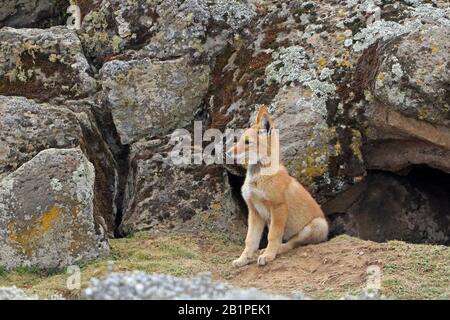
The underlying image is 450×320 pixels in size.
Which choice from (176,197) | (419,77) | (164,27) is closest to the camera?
(419,77)

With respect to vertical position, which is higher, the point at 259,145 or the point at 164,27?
the point at 164,27

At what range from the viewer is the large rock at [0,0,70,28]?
56.9 ft

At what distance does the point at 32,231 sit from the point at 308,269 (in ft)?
12.6

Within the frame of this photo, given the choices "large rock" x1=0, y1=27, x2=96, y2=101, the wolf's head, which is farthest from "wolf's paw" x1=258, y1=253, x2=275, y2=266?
"large rock" x1=0, y1=27, x2=96, y2=101

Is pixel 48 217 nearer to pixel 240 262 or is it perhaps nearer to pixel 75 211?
pixel 75 211

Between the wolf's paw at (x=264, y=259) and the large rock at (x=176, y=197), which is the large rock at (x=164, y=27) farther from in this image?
the wolf's paw at (x=264, y=259)

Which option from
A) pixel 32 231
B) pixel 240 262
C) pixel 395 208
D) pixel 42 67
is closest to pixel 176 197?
pixel 240 262

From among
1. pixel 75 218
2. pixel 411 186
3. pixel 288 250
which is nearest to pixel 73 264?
pixel 75 218

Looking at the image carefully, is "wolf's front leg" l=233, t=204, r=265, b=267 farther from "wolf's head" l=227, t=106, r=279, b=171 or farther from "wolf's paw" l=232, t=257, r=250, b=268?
"wolf's head" l=227, t=106, r=279, b=171

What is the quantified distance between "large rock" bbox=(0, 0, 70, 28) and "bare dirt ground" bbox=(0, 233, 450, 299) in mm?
6242

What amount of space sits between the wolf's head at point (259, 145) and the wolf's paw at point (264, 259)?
1.27m

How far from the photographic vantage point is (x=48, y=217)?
39.8 feet

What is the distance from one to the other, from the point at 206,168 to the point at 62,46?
3.57 meters

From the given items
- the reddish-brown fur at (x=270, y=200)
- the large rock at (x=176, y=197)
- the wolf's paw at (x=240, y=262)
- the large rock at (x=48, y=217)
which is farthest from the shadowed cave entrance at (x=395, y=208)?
the large rock at (x=48, y=217)
